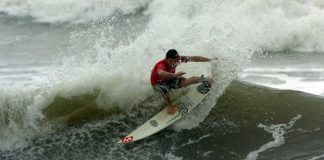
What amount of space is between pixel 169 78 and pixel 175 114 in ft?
2.32

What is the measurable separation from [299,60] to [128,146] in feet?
19.6

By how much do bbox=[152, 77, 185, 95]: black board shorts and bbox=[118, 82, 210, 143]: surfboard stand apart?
374 mm

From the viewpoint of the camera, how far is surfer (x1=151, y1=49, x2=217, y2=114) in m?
8.63

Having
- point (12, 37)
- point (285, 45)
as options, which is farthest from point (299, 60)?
point (12, 37)

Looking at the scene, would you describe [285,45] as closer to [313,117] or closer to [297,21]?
[297,21]

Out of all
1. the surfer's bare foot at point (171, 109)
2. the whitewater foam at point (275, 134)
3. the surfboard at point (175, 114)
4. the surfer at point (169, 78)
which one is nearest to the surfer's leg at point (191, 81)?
the surfer at point (169, 78)

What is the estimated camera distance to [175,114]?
8.95 m

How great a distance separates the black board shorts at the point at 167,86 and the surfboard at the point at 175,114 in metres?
0.37

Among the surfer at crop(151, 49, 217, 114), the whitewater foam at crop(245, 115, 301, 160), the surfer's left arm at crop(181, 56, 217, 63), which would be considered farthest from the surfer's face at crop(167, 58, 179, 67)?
the whitewater foam at crop(245, 115, 301, 160)

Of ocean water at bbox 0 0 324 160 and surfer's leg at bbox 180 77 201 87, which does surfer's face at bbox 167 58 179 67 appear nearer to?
surfer's leg at bbox 180 77 201 87

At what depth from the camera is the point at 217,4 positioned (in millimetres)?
16062

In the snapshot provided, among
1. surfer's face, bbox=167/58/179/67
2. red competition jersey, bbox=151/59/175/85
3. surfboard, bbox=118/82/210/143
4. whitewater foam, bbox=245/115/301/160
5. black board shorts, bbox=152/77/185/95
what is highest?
surfer's face, bbox=167/58/179/67

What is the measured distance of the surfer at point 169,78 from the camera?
28.3 ft

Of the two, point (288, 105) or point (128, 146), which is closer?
point (128, 146)
